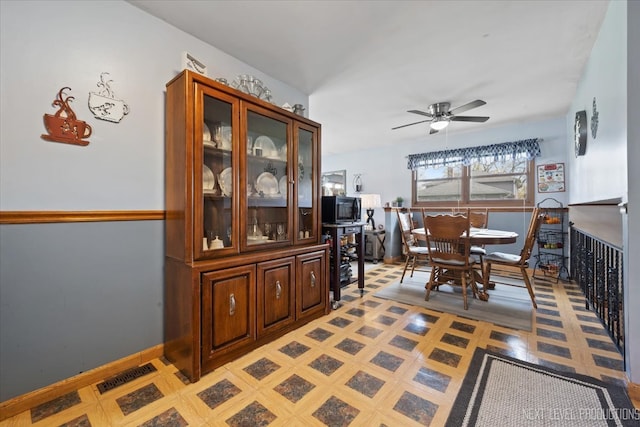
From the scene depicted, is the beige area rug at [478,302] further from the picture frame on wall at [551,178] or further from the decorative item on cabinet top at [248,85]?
the decorative item on cabinet top at [248,85]

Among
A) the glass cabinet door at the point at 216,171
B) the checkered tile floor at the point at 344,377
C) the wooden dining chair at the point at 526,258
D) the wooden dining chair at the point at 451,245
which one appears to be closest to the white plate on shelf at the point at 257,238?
the glass cabinet door at the point at 216,171

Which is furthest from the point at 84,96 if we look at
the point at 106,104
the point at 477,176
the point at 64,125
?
the point at 477,176

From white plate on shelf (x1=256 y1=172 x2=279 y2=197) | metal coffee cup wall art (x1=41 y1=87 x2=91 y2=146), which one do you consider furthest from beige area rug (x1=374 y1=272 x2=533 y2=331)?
metal coffee cup wall art (x1=41 y1=87 x2=91 y2=146)

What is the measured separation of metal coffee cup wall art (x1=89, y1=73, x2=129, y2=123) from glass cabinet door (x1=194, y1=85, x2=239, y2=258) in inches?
21.0

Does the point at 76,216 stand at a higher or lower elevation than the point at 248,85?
lower

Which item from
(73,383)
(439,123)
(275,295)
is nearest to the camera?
(73,383)

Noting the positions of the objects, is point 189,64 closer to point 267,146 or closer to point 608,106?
point 267,146

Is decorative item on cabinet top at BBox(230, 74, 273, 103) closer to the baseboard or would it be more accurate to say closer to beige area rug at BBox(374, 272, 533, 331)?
the baseboard

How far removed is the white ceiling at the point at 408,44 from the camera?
177 centimetres

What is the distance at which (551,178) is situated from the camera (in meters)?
3.98

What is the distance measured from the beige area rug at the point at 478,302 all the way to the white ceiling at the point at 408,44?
2.36 metres

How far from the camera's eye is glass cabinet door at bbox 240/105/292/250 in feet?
6.49

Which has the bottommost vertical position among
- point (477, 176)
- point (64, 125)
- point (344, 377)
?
point (344, 377)

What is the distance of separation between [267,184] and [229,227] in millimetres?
527
